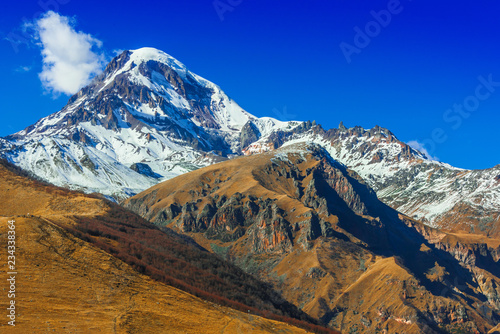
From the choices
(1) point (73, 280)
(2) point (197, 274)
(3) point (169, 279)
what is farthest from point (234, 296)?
(1) point (73, 280)

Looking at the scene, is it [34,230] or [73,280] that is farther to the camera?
[34,230]

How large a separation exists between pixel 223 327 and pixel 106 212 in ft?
371

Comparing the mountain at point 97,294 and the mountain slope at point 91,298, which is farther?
the mountain at point 97,294

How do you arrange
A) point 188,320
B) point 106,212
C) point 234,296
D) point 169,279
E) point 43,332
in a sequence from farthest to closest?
point 106,212
point 234,296
point 169,279
point 188,320
point 43,332

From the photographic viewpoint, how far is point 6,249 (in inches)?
3359

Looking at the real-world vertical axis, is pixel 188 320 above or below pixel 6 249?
below

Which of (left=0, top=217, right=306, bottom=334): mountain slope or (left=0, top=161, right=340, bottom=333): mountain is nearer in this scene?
(left=0, top=217, right=306, bottom=334): mountain slope

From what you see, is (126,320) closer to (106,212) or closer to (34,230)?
(34,230)

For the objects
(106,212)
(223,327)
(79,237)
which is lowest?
(223,327)

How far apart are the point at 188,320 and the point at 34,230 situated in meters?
36.9

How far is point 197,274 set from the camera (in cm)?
14038

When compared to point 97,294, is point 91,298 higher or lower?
lower

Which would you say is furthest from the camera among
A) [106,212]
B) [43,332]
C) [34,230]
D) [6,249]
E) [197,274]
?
[106,212]

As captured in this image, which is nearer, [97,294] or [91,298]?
[91,298]
